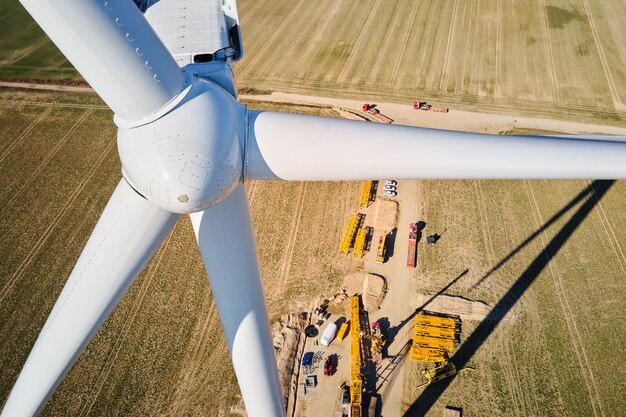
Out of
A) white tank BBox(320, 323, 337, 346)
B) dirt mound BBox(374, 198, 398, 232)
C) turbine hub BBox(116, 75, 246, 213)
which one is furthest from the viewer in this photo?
dirt mound BBox(374, 198, 398, 232)

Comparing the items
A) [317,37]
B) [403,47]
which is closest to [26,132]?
[317,37]

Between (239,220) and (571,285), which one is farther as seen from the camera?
(571,285)

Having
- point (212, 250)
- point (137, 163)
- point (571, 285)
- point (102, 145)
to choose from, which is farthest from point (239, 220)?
point (102, 145)

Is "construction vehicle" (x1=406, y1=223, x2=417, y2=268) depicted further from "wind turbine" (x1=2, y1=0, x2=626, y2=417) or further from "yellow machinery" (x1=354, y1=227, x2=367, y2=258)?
"wind turbine" (x1=2, y1=0, x2=626, y2=417)

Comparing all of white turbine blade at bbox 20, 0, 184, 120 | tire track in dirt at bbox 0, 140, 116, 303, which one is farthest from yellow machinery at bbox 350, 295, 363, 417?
tire track in dirt at bbox 0, 140, 116, 303

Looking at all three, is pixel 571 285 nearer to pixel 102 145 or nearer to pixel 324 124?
pixel 324 124
